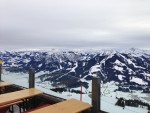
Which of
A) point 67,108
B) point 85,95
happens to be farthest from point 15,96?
point 85,95

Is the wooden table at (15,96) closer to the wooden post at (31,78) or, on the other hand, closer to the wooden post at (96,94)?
the wooden post at (31,78)

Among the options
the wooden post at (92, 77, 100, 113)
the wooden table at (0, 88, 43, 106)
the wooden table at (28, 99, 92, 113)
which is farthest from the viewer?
the wooden post at (92, 77, 100, 113)

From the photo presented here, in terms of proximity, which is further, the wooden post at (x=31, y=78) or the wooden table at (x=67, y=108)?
the wooden post at (x=31, y=78)

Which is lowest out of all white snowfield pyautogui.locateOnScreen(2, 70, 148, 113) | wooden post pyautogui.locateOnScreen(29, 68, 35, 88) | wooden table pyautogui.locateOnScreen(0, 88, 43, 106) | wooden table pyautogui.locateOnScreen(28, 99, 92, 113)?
white snowfield pyautogui.locateOnScreen(2, 70, 148, 113)

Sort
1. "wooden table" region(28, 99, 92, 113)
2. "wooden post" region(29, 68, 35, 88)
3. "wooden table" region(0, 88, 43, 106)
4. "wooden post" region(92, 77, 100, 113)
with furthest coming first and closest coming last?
"wooden post" region(29, 68, 35, 88), "wooden post" region(92, 77, 100, 113), "wooden table" region(0, 88, 43, 106), "wooden table" region(28, 99, 92, 113)

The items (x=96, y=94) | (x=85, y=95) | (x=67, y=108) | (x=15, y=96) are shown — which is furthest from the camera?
(x=85, y=95)

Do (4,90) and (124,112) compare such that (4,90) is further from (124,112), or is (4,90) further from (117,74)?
(117,74)

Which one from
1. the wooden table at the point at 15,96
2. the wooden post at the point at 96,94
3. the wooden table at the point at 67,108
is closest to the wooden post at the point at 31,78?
the wooden table at the point at 15,96

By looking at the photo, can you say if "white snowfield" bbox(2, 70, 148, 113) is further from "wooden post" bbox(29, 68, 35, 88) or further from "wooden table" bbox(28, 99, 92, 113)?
"wooden table" bbox(28, 99, 92, 113)

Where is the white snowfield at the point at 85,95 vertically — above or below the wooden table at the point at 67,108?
below

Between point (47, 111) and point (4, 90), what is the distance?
4016mm

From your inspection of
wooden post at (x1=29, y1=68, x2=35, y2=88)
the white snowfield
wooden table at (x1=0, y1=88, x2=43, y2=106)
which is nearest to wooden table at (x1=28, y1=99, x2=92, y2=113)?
the white snowfield

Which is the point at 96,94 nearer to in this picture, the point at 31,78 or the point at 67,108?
the point at 67,108

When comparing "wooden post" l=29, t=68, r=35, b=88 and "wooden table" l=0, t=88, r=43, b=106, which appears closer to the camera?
"wooden table" l=0, t=88, r=43, b=106
